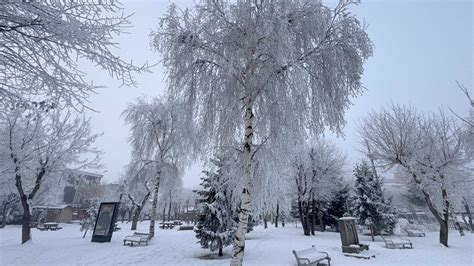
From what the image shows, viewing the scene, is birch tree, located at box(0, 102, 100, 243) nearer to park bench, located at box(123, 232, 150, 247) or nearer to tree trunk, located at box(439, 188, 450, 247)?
park bench, located at box(123, 232, 150, 247)

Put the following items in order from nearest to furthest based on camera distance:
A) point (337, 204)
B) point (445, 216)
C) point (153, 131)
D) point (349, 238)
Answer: point (349, 238), point (445, 216), point (153, 131), point (337, 204)

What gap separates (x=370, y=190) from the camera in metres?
23.7

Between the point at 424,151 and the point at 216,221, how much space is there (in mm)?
14160

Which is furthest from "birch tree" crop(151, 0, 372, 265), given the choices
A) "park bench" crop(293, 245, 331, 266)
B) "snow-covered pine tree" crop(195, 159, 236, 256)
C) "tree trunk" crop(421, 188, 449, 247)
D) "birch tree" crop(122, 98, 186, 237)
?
"tree trunk" crop(421, 188, 449, 247)

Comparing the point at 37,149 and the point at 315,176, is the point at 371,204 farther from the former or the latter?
the point at 37,149

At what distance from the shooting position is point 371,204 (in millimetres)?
23016

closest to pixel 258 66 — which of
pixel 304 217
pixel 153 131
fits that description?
pixel 153 131

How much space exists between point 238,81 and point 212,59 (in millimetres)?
1069

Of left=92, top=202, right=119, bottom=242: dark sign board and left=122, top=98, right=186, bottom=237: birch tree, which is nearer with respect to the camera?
left=92, top=202, right=119, bottom=242: dark sign board

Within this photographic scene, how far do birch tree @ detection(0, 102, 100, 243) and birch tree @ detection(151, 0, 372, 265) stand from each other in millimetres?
11246

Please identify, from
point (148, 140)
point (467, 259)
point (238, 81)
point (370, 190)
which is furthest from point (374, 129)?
point (148, 140)

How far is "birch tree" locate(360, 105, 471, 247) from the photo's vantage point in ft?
49.5

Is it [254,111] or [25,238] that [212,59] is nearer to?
[254,111]

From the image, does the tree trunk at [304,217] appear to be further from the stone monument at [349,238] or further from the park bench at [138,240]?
the park bench at [138,240]
